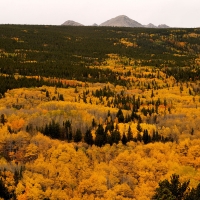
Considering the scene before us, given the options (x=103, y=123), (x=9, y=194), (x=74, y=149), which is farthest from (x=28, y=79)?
(x=9, y=194)

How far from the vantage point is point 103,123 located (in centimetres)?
5481

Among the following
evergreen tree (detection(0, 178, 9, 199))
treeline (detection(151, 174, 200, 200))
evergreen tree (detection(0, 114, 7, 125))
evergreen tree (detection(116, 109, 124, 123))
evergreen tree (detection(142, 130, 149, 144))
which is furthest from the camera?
evergreen tree (detection(116, 109, 124, 123))

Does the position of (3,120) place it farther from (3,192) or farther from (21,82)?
(21,82)

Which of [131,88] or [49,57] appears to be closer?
[131,88]

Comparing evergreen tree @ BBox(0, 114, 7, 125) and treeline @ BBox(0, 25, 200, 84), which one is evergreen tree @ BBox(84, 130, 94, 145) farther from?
treeline @ BBox(0, 25, 200, 84)

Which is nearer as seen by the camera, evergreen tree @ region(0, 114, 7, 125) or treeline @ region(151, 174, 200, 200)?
treeline @ region(151, 174, 200, 200)

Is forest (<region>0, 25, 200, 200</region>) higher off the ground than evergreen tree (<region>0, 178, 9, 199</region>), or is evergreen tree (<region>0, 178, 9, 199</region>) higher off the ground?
forest (<region>0, 25, 200, 200</region>)

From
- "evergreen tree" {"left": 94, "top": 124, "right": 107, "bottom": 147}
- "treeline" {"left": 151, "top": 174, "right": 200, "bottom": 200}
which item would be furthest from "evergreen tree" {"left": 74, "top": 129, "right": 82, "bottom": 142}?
"treeline" {"left": 151, "top": 174, "right": 200, "bottom": 200}

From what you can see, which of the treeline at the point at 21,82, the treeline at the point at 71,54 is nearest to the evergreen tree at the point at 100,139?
the treeline at the point at 21,82

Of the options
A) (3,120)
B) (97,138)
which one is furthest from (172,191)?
(3,120)

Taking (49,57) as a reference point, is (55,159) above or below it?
below

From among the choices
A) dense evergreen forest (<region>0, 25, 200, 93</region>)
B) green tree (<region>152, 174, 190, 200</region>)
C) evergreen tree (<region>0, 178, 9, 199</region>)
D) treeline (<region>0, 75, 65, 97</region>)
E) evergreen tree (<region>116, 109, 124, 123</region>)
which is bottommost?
evergreen tree (<region>0, 178, 9, 199</region>)

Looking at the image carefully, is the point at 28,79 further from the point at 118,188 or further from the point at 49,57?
the point at 118,188

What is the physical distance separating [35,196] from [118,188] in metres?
9.43
